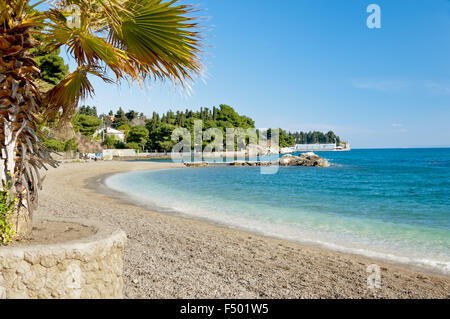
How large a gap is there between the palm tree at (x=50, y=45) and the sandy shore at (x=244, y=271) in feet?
6.98

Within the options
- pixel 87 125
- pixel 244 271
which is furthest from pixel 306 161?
pixel 244 271

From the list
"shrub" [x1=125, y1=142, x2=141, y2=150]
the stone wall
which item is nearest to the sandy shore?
the stone wall

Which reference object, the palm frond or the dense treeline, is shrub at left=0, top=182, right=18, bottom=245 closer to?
the palm frond

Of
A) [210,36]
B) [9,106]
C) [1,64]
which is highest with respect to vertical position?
[210,36]

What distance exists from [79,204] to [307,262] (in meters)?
10.1

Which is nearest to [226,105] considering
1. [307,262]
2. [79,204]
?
[79,204]

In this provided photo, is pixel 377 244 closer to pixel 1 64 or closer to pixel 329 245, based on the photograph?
pixel 329 245

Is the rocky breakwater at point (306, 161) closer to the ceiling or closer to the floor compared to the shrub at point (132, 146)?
closer to the floor

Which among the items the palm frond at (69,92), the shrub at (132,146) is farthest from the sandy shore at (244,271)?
the shrub at (132,146)

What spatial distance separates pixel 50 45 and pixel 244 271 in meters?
4.65

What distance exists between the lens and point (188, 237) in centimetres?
799

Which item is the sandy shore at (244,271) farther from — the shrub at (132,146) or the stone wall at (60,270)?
the shrub at (132,146)

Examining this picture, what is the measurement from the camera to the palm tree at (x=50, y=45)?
327cm

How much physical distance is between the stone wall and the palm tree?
936 mm
